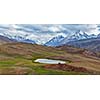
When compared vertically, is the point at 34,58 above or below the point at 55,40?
below

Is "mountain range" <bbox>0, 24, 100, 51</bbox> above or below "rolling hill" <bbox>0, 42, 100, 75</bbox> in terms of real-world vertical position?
above

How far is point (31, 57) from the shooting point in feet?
12.0

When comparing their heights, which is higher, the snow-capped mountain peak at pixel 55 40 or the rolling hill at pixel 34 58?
the snow-capped mountain peak at pixel 55 40

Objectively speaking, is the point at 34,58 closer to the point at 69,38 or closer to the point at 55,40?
the point at 55,40

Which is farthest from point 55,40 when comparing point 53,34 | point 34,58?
point 34,58

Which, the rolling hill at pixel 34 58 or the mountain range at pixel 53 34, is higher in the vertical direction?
the mountain range at pixel 53 34

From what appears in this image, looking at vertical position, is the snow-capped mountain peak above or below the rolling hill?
above

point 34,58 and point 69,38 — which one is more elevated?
point 69,38

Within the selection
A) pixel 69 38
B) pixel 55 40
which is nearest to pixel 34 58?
pixel 55 40

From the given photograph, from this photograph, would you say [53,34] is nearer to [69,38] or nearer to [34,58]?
[69,38]

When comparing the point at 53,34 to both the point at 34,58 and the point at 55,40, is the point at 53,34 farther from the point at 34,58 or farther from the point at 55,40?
the point at 34,58

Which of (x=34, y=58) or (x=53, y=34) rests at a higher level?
(x=53, y=34)
